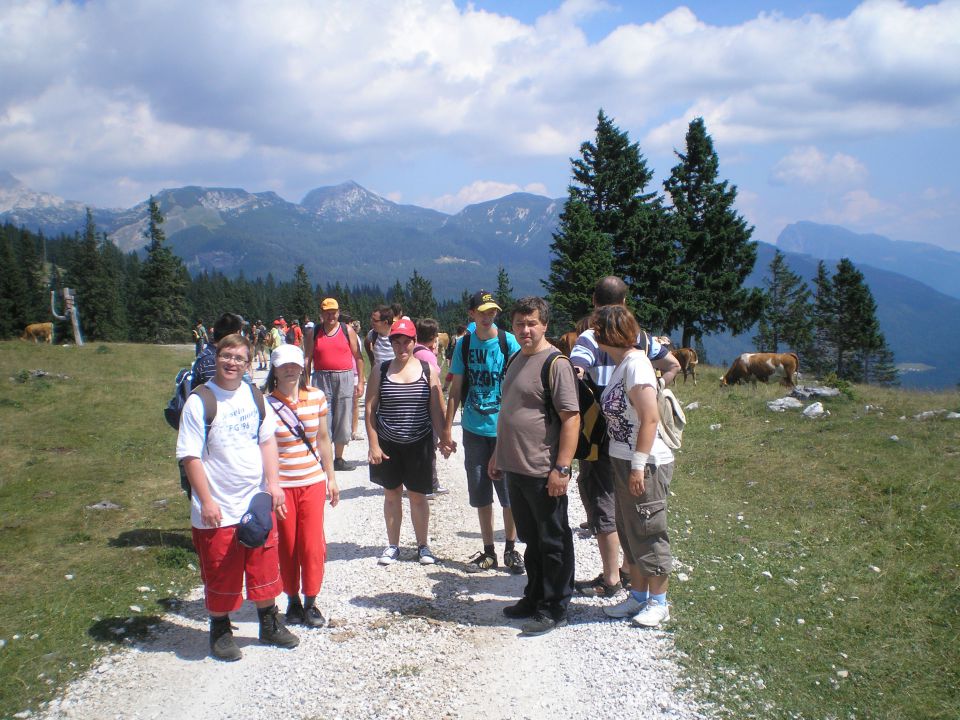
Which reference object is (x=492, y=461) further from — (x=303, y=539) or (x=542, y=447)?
(x=303, y=539)

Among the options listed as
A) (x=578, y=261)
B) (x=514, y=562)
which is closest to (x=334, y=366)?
(x=514, y=562)

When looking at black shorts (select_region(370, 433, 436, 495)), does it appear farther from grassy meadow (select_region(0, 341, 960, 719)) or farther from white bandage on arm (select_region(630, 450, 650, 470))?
white bandage on arm (select_region(630, 450, 650, 470))

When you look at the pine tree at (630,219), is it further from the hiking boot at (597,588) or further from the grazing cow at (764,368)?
the hiking boot at (597,588)

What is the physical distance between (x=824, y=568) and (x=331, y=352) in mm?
6424

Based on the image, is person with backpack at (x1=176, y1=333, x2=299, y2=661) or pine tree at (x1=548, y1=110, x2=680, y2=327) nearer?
person with backpack at (x1=176, y1=333, x2=299, y2=661)

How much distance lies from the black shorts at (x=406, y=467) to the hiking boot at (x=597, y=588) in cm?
156

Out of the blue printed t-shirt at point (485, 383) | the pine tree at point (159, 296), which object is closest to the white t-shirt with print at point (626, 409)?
the blue printed t-shirt at point (485, 383)

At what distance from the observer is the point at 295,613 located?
16.0 ft

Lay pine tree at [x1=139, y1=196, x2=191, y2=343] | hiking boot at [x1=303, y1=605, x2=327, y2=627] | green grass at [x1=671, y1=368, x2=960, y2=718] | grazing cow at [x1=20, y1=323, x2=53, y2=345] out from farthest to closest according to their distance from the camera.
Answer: pine tree at [x1=139, y1=196, x2=191, y2=343]
grazing cow at [x1=20, y1=323, x2=53, y2=345]
hiking boot at [x1=303, y1=605, x2=327, y2=627]
green grass at [x1=671, y1=368, x2=960, y2=718]

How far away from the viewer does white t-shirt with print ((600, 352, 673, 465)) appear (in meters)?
4.24

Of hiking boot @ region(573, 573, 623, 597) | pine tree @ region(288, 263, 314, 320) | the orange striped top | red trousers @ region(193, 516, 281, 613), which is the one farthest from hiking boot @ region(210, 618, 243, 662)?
pine tree @ region(288, 263, 314, 320)

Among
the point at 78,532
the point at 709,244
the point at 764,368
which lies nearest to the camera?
the point at 78,532

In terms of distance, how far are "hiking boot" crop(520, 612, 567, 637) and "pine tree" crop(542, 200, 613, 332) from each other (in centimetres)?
3086

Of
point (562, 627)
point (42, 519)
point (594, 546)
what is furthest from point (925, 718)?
point (42, 519)
